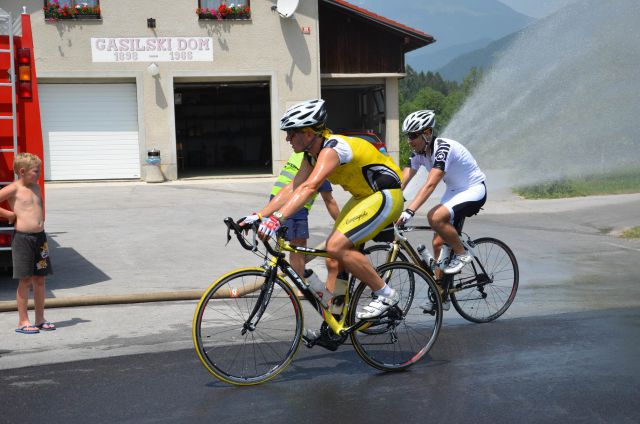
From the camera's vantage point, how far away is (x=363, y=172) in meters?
5.90

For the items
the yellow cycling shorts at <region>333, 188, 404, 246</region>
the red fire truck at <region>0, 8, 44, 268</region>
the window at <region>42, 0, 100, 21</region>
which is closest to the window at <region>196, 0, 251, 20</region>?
the window at <region>42, 0, 100, 21</region>

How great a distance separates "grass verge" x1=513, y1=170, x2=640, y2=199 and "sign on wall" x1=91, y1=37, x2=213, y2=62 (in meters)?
11.3

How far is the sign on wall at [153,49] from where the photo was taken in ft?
82.4

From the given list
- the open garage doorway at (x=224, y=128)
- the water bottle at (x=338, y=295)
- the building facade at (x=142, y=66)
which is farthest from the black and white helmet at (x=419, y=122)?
the open garage doorway at (x=224, y=128)

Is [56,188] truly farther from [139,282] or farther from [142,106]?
[139,282]

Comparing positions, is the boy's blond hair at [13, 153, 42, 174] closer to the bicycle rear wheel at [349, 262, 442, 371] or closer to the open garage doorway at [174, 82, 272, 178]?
the bicycle rear wheel at [349, 262, 442, 371]

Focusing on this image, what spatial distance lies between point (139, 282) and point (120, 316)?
1.75 meters

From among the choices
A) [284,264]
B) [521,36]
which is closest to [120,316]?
[284,264]

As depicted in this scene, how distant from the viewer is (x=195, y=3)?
25.6 m

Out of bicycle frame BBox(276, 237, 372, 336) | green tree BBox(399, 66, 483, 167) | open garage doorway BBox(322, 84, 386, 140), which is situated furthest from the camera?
green tree BBox(399, 66, 483, 167)

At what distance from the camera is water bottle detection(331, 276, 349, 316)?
235 inches

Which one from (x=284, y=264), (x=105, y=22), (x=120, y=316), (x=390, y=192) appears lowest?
(x=120, y=316)

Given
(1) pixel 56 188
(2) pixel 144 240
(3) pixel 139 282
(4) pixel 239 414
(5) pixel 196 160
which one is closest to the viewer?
(4) pixel 239 414

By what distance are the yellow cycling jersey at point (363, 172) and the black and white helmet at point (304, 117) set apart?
8.0 inches
